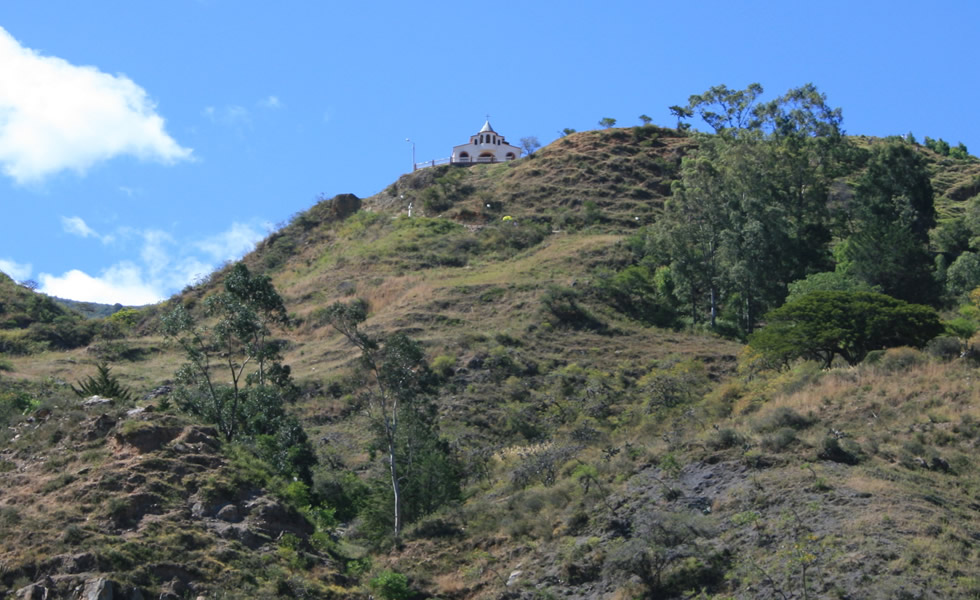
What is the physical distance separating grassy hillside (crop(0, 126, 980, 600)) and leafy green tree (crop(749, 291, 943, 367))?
47.9 inches

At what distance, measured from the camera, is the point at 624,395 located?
48875mm

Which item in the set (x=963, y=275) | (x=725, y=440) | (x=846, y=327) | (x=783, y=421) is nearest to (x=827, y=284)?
(x=963, y=275)

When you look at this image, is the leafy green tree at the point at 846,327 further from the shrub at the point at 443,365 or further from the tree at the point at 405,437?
the shrub at the point at 443,365

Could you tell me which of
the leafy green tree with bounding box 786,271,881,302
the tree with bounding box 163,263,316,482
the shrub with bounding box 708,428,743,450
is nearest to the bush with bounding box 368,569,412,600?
the tree with bounding box 163,263,316,482

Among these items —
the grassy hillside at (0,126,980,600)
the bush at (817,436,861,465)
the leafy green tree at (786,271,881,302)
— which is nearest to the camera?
the grassy hillside at (0,126,980,600)

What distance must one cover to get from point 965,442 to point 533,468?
12.9 m

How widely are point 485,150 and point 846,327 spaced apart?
6340 cm

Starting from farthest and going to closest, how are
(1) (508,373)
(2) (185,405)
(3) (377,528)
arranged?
1. (1) (508,373)
2. (2) (185,405)
3. (3) (377,528)

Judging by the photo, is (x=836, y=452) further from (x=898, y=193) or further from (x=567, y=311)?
(x=898, y=193)

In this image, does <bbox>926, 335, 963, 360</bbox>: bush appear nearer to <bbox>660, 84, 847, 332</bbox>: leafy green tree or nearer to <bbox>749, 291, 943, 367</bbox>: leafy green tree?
<bbox>749, 291, 943, 367</bbox>: leafy green tree

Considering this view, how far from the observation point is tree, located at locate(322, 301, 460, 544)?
37469 millimetres

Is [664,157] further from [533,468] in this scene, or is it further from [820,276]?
[533,468]

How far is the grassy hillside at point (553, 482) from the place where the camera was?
27.3 m

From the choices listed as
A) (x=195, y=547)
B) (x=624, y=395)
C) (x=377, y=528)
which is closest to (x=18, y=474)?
(x=195, y=547)
